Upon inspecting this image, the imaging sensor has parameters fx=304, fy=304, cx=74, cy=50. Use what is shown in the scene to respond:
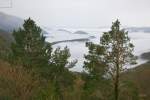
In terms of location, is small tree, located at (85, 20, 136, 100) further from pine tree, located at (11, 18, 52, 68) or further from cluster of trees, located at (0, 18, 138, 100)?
pine tree, located at (11, 18, 52, 68)

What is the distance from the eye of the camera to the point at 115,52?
33344 millimetres

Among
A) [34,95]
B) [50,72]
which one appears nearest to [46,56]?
[50,72]

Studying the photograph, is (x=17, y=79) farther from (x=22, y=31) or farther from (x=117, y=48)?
(x=22, y=31)

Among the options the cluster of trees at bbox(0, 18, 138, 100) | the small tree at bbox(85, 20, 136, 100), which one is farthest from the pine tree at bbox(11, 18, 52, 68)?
the small tree at bbox(85, 20, 136, 100)

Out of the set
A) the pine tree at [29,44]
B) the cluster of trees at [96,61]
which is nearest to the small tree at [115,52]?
the cluster of trees at [96,61]

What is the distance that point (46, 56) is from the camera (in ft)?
141

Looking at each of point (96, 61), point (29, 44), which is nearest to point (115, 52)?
point (96, 61)

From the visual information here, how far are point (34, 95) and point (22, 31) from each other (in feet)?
100

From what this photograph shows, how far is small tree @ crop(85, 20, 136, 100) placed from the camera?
33.4m

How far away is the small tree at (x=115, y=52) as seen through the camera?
110 feet

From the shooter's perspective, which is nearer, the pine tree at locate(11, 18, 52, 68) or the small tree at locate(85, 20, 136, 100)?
the small tree at locate(85, 20, 136, 100)

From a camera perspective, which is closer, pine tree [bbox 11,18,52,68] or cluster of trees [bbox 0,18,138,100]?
cluster of trees [bbox 0,18,138,100]

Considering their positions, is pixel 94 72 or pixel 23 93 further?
pixel 94 72

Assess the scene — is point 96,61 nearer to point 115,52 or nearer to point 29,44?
point 115,52
